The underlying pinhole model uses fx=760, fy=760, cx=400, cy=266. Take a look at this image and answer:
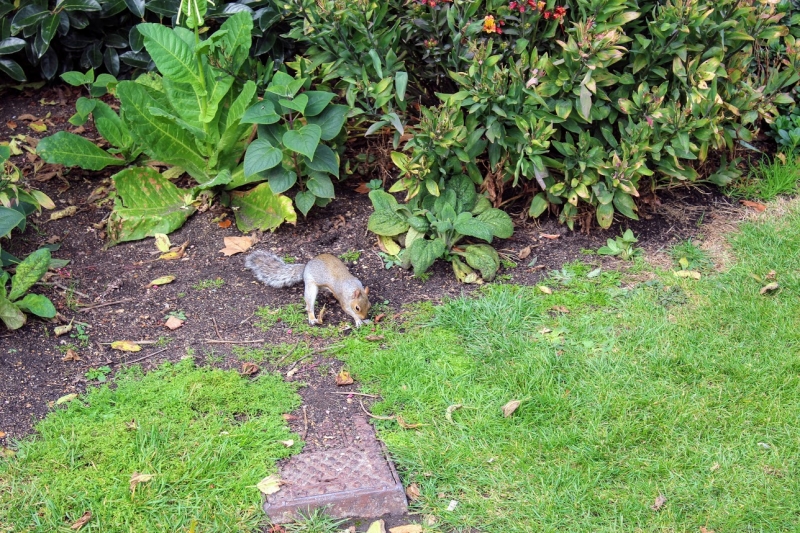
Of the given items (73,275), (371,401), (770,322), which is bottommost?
(73,275)

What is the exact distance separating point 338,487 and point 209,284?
1.69 metres

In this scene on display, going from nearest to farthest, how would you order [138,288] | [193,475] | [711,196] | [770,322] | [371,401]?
[193,475], [371,401], [770,322], [138,288], [711,196]

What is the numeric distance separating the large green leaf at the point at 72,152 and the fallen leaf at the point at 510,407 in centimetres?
298

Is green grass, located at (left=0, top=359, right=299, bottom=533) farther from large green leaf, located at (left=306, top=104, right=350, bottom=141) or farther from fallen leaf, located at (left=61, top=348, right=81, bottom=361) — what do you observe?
large green leaf, located at (left=306, top=104, right=350, bottom=141)

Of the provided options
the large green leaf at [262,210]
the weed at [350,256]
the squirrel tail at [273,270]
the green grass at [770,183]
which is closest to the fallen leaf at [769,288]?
the green grass at [770,183]

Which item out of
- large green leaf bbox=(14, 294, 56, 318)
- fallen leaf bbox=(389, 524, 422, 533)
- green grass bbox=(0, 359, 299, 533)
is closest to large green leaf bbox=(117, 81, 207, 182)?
large green leaf bbox=(14, 294, 56, 318)

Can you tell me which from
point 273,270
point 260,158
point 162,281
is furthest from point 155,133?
point 273,270

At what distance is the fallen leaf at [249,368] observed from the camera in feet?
11.8

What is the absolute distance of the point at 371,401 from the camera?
3.50m

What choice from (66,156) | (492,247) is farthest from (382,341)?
(66,156)

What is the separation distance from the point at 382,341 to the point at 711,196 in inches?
99.9

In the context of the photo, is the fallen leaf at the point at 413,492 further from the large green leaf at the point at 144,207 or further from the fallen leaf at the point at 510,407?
the large green leaf at the point at 144,207

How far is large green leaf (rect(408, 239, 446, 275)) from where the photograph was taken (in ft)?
13.9

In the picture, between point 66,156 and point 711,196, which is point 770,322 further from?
point 66,156
